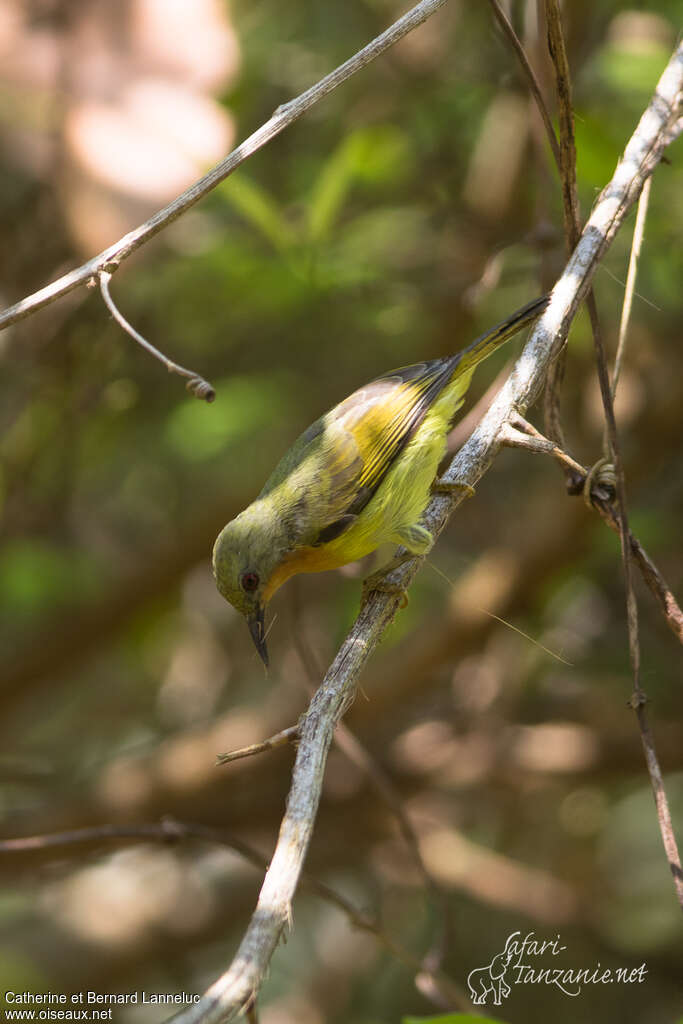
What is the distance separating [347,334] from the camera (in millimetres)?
5957

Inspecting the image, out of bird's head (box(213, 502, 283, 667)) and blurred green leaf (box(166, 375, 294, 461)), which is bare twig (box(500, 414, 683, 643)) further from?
blurred green leaf (box(166, 375, 294, 461))

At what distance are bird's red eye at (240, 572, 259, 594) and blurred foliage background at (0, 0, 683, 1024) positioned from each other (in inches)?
38.7

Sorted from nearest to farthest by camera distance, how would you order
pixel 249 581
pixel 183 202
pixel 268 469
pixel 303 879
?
1. pixel 183 202
2. pixel 303 879
3. pixel 249 581
4. pixel 268 469

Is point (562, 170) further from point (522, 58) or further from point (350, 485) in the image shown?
point (350, 485)

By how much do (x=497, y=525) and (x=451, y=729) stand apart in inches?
52.6

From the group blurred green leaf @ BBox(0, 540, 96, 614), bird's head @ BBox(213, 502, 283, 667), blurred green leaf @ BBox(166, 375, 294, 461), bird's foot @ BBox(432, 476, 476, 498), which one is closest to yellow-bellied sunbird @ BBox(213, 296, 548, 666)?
bird's head @ BBox(213, 502, 283, 667)

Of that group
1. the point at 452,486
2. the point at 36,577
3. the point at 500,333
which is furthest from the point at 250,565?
the point at 36,577

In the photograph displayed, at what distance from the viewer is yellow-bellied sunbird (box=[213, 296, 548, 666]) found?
10.9ft

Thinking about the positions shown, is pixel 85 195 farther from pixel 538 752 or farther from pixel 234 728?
pixel 538 752

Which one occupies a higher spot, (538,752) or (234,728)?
(234,728)

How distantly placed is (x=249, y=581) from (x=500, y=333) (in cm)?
122

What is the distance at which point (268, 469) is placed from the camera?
5309 millimetres

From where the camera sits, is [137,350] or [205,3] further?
[137,350]

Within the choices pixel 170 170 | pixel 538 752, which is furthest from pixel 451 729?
pixel 170 170
